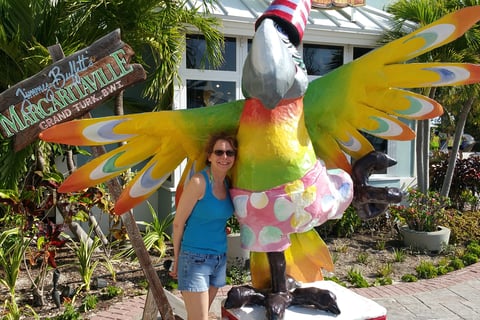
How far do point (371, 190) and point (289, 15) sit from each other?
106cm

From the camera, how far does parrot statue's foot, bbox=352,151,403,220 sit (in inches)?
101

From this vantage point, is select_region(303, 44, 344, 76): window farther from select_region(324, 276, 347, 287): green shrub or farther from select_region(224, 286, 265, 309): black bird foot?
select_region(224, 286, 265, 309): black bird foot

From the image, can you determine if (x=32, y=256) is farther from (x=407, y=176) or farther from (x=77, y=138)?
(x=407, y=176)

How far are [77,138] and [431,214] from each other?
519 cm

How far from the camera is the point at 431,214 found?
614 cm

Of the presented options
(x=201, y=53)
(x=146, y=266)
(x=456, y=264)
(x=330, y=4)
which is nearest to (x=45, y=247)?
(x=146, y=266)

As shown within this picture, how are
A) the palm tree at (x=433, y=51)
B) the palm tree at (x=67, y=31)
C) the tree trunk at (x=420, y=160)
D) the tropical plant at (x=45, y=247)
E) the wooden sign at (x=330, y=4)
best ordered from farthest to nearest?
the tree trunk at (x=420, y=160), the wooden sign at (x=330, y=4), the palm tree at (x=433, y=51), the palm tree at (x=67, y=31), the tropical plant at (x=45, y=247)

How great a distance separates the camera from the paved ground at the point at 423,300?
414 centimetres

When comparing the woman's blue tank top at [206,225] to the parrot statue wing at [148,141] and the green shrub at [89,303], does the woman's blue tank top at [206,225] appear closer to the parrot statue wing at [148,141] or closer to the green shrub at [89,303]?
the parrot statue wing at [148,141]

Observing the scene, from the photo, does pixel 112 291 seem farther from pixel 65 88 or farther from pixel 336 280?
pixel 65 88

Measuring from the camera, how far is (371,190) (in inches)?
102

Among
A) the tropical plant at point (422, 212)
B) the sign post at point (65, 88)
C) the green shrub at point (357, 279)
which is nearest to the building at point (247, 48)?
the tropical plant at point (422, 212)

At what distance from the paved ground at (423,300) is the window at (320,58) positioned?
365 cm

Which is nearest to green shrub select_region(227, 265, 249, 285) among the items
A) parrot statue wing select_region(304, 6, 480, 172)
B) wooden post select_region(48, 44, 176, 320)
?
wooden post select_region(48, 44, 176, 320)
